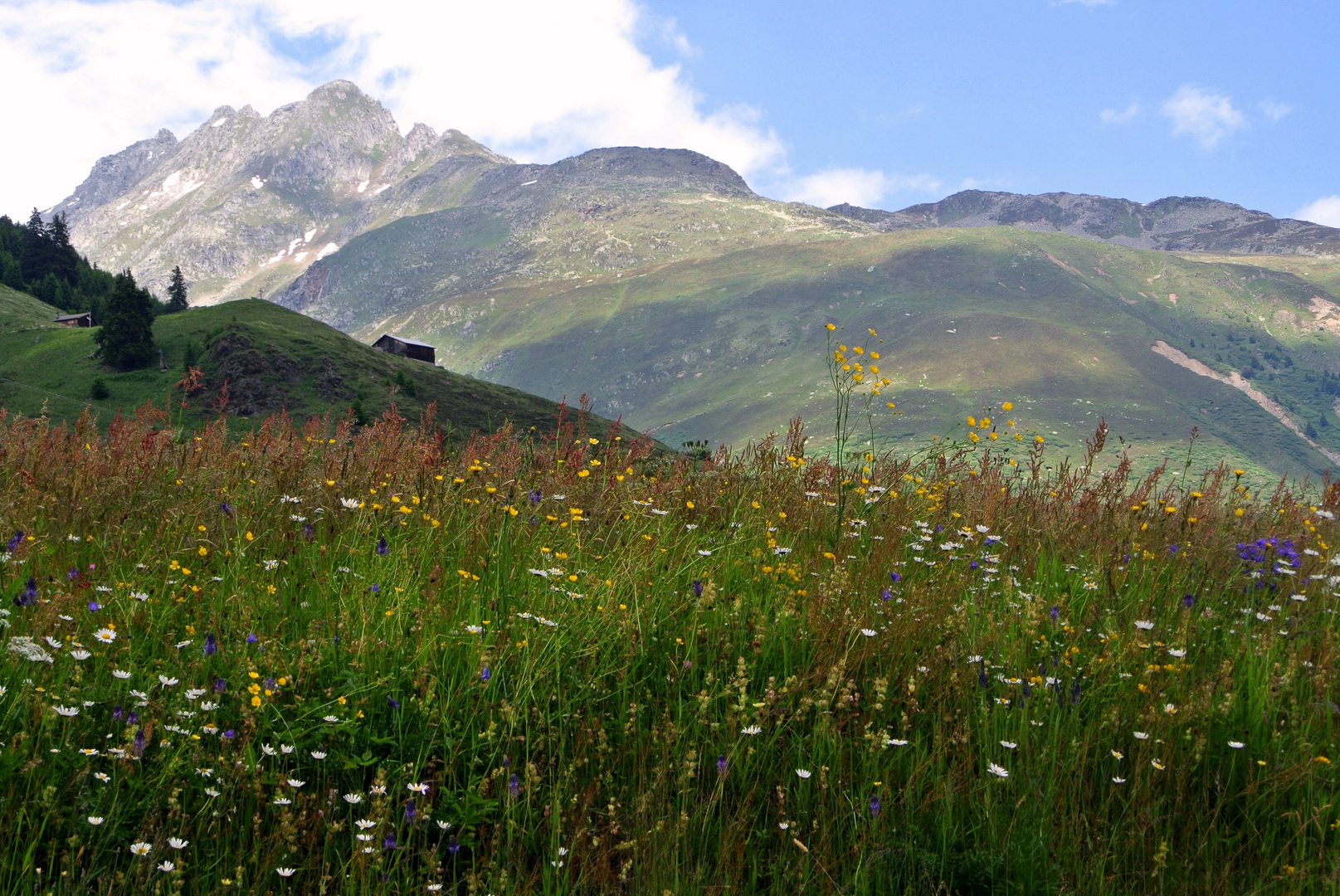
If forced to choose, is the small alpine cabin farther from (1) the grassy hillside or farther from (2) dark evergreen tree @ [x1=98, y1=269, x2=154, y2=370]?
(2) dark evergreen tree @ [x1=98, y1=269, x2=154, y2=370]

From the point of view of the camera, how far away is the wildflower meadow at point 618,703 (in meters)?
2.81

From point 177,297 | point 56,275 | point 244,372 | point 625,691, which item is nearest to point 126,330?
point 244,372

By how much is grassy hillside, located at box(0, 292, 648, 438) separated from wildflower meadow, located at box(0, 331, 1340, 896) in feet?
301

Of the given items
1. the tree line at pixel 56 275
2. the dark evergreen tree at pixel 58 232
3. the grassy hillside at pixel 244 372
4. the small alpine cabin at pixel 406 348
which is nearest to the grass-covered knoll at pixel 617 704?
the grassy hillside at pixel 244 372

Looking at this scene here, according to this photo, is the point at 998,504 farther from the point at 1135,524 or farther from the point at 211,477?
the point at 211,477

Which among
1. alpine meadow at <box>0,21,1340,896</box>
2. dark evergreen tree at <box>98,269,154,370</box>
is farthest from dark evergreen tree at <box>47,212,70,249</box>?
alpine meadow at <box>0,21,1340,896</box>

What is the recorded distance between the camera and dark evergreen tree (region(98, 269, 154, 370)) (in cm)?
10794

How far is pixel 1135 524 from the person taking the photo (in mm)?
6016

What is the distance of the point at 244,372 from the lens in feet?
365

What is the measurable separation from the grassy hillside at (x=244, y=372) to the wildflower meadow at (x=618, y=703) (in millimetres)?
91866

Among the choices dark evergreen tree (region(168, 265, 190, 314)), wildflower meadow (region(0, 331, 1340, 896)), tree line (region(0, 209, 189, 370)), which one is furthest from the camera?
tree line (region(0, 209, 189, 370))

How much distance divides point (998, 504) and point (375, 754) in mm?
5112

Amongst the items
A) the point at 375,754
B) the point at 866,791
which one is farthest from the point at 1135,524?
the point at 375,754

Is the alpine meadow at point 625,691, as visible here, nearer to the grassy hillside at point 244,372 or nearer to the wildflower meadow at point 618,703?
the wildflower meadow at point 618,703
